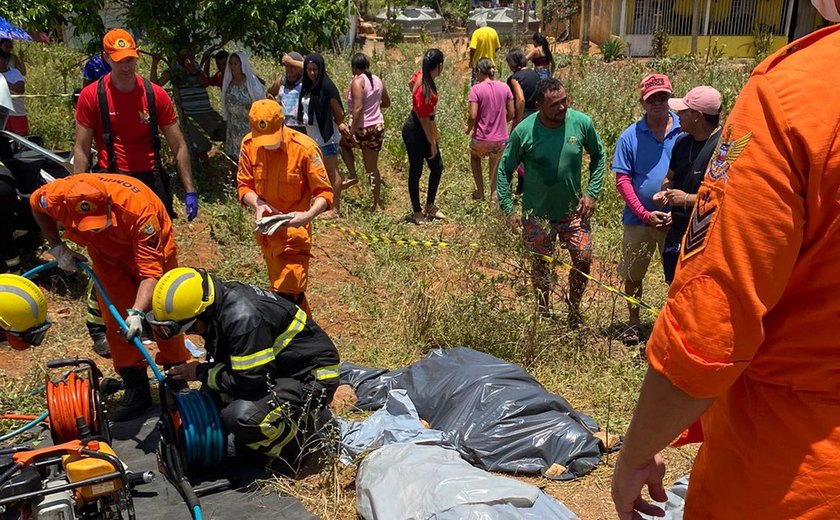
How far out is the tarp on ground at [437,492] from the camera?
316cm

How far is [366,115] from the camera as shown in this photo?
8414 mm

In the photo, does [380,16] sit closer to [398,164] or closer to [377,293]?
[398,164]

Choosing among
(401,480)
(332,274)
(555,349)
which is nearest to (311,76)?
(332,274)

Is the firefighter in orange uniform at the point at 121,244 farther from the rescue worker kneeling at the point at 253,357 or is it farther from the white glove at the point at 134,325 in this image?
the rescue worker kneeling at the point at 253,357

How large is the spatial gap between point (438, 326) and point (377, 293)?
1258mm

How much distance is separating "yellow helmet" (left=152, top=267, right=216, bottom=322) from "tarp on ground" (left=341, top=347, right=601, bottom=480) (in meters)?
1.44

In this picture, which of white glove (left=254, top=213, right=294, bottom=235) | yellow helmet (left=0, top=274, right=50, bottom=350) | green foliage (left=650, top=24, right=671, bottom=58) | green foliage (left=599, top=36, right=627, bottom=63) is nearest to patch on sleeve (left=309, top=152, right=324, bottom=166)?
white glove (left=254, top=213, right=294, bottom=235)

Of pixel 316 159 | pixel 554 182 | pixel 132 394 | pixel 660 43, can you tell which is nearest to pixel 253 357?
pixel 132 394

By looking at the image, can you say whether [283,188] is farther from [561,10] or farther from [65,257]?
[561,10]

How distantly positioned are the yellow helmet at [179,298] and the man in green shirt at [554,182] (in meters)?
2.49

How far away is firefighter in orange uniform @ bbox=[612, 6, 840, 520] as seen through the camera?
110 cm

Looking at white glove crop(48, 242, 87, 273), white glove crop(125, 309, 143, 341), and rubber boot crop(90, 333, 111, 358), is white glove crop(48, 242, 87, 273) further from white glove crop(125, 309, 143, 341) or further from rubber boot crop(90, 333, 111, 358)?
white glove crop(125, 309, 143, 341)

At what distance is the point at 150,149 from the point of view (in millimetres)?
5262

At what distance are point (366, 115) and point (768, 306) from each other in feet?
24.7
